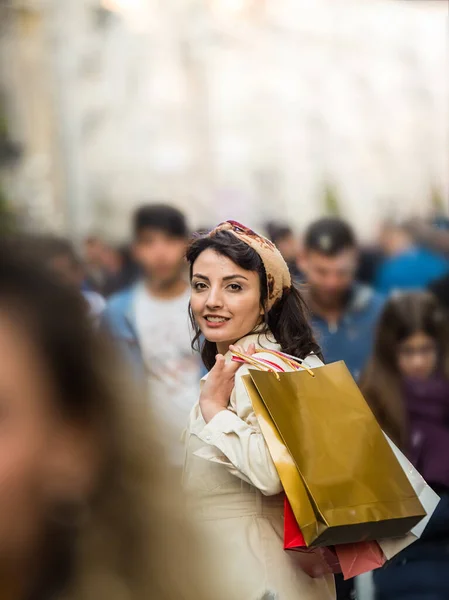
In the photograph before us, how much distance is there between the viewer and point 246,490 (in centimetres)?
267

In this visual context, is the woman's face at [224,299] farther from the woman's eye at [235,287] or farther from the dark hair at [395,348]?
the dark hair at [395,348]

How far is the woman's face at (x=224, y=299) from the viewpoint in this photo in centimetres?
273

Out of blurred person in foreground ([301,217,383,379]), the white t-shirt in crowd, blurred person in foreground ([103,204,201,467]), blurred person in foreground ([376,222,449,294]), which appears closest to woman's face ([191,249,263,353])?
blurred person in foreground ([103,204,201,467])

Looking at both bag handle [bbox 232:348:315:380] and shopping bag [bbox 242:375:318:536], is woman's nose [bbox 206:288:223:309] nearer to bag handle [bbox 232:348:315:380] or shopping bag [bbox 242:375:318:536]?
bag handle [bbox 232:348:315:380]

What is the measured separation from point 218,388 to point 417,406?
233cm

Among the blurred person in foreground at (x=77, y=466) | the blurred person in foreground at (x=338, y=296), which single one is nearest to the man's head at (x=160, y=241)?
the blurred person in foreground at (x=338, y=296)

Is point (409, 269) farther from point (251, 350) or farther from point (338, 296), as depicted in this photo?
point (251, 350)

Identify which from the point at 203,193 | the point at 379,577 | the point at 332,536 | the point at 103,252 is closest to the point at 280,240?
the point at 379,577

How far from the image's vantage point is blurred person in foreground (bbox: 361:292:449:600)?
14.5ft

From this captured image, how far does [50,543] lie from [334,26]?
13021 millimetres

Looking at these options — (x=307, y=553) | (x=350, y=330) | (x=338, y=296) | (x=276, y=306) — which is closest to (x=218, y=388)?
(x=276, y=306)

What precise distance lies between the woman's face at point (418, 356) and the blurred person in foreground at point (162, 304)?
3.45 ft

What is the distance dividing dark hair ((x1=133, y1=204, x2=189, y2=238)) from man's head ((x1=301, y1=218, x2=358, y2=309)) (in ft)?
2.25

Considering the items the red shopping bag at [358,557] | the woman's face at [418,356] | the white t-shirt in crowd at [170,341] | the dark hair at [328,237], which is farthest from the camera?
the dark hair at [328,237]
